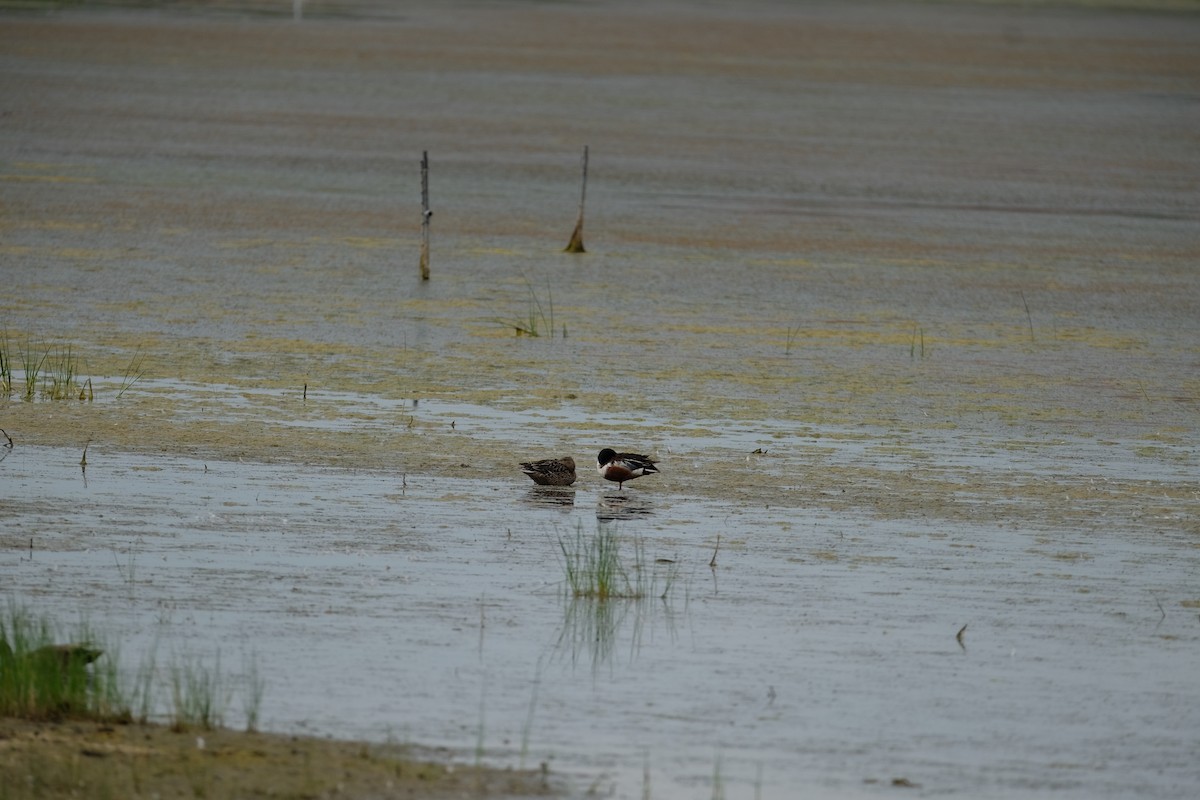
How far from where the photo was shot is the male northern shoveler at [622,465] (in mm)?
10016

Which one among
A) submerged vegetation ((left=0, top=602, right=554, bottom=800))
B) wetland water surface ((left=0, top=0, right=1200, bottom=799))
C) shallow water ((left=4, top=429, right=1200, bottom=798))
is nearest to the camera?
submerged vegetation ((left=0, top=602, right=554, bottom=800))

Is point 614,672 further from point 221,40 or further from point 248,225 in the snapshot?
point 221,40

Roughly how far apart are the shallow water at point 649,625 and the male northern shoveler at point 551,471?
0.30 ft

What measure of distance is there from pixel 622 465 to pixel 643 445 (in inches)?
54.2

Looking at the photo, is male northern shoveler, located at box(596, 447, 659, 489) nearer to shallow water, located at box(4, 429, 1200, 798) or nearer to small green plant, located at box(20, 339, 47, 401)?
shallow water, located at box(4, 429, 1200, 798)

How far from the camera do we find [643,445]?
11.4 metres

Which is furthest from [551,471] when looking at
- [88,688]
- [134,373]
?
[134,373]

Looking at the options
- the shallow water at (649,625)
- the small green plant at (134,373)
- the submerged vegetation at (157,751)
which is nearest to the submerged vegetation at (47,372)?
the small green plant at (134,373)

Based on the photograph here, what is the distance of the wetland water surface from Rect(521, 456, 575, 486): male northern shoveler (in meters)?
0.09

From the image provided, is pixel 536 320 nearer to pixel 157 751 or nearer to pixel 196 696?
pixel 196 696

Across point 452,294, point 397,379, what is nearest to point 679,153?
point 452,294

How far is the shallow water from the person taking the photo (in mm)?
6430

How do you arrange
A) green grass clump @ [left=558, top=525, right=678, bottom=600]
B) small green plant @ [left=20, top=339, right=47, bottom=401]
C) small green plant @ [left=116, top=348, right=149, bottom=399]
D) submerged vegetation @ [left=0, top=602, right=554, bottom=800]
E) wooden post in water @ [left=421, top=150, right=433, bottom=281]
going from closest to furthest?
submerged vegetation @ [left=0, top=602, right=554, bottom=800] → green grass clump @ [left=558, top=525, right=678, bottom=600] → small green plant @ [left=20, top=339, right=47, bottom=401] → small green plant @ [left=116, top=348, right=149, bottom=399] → wooden post in water @ [left=421, top=150, right=433, bottom=281]

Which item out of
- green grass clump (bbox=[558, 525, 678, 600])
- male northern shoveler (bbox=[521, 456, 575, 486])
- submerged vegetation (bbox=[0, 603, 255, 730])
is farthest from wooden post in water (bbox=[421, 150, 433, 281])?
submerged vegetation (bbox=[0, 603, 255, 730])
